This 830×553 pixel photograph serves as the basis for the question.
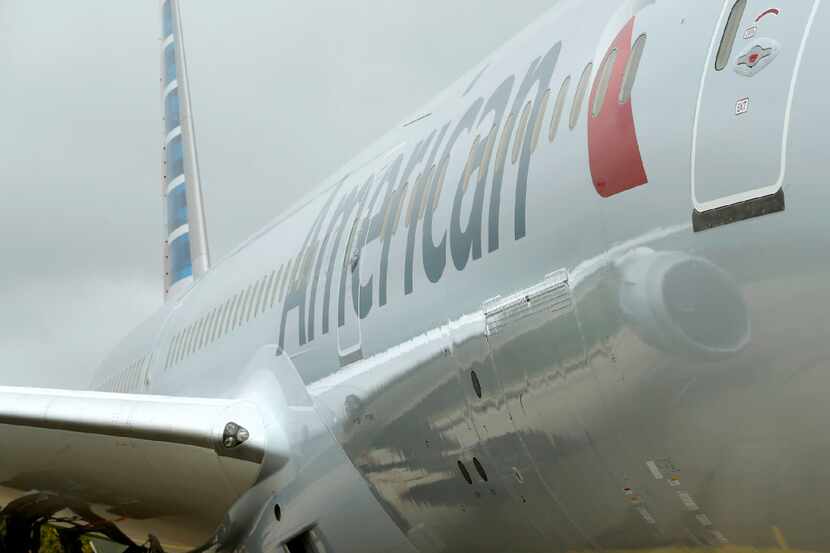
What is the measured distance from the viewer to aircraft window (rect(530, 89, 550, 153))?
13.7ft

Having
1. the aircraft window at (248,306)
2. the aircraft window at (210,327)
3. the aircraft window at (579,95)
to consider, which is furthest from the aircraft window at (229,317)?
the aircraft window at (579,95)

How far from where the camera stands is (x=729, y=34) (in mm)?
3291

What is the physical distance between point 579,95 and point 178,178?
11.6m

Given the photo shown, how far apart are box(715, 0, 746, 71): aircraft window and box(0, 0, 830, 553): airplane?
10 mm

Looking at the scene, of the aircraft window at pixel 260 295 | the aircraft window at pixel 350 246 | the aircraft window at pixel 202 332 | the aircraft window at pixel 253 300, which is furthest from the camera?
the aircraft window at pixel 202 332

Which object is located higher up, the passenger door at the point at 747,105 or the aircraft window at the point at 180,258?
the aircraft window at the point at 180,258

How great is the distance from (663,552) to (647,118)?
1.41 metres

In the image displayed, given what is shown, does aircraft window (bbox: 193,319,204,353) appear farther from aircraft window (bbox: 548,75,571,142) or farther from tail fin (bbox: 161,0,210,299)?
aircraft window (bbox: 548,75,571,142)

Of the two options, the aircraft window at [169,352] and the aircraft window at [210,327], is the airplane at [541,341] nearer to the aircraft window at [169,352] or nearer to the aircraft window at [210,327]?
the aircraft window at [210,327]

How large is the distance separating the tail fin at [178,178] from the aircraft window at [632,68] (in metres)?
10.1

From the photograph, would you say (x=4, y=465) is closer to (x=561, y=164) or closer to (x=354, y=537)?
(x=354, y=537)

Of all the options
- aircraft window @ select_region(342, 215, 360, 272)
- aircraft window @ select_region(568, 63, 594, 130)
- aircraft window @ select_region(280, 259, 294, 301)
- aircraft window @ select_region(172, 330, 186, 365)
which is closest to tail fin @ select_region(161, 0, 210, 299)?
aircraft window @ select_region(172, 330, 186, 365)

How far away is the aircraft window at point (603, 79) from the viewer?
3813mm

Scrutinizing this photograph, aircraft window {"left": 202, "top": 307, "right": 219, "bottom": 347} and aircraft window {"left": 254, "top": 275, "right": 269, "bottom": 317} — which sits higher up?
aircraft window {"left": 202, "top": 307, "right": 219, "bottom": 347}
